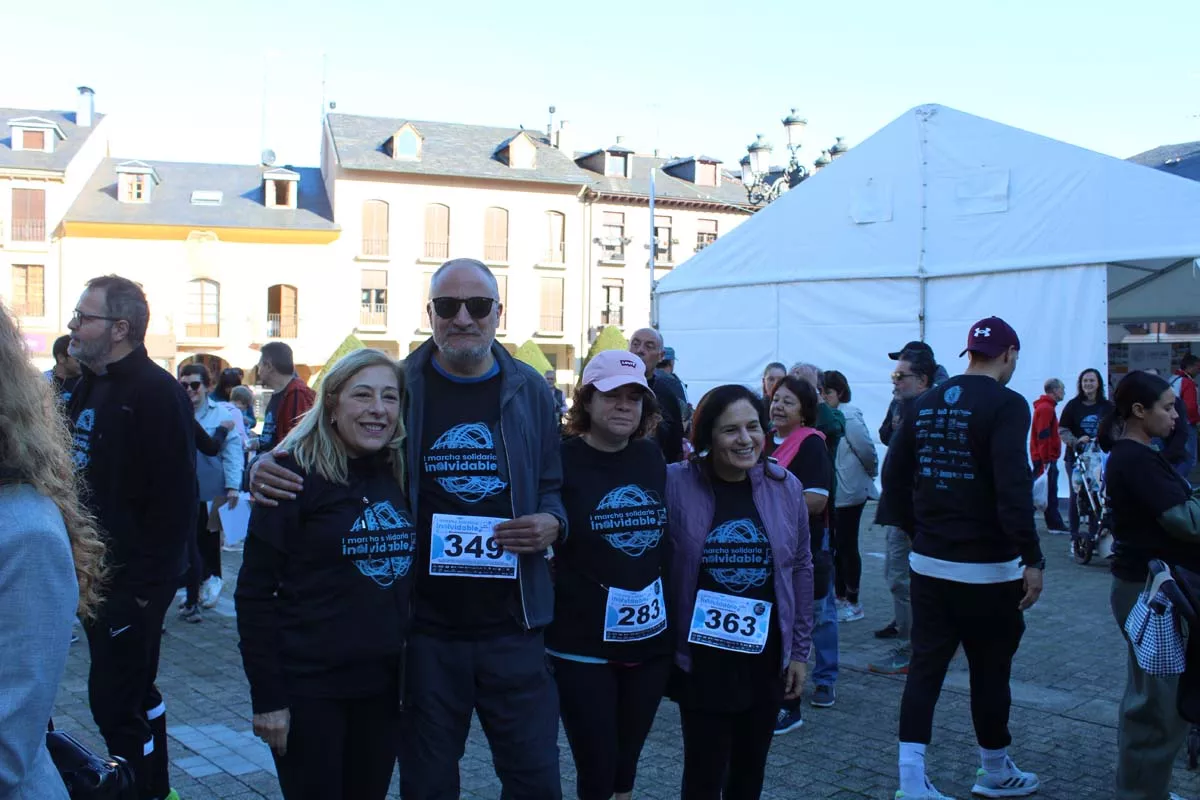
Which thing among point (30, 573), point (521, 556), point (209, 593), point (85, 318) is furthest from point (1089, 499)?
point (30, 573)

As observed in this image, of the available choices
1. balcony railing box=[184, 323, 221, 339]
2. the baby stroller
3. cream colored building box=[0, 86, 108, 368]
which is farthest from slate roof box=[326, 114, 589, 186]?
the baby stroller

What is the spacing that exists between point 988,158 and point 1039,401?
3173 millimetres

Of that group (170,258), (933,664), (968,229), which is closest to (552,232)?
(170,258)

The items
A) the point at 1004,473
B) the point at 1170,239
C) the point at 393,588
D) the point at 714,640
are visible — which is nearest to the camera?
the point at 393,588

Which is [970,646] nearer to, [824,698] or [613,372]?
[824,698]

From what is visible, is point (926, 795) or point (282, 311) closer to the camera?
point (926, 795)

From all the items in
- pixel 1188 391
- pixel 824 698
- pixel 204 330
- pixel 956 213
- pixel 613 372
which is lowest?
pixel 824 698

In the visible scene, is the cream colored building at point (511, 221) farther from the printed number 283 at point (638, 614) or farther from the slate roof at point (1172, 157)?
the printed number 283 at point (638, 614)

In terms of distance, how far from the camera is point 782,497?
3.60 metres

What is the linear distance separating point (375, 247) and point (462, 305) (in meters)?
40.7

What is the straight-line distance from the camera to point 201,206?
4078 centimetres

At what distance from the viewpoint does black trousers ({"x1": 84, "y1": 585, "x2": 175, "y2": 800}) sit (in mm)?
3693

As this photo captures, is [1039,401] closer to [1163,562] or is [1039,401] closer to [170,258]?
[1163,562]

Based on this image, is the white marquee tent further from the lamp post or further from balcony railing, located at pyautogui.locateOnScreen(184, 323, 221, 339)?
balcony railing, located at pyautogui.locateOnScreen(184, 323, 221, 339)
